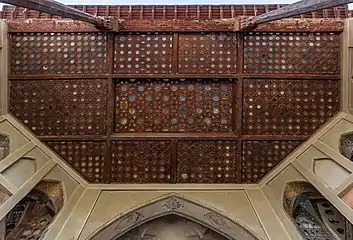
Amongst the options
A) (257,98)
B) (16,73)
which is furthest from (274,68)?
(16,73)

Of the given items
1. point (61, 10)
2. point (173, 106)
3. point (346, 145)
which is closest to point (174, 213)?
point (173, 106)

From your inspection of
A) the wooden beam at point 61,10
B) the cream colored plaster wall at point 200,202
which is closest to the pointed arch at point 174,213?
the cream colored plaster wall at point 200,202

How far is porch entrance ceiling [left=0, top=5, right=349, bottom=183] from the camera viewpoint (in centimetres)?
369

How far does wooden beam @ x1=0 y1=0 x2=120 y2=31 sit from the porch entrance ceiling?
176mm

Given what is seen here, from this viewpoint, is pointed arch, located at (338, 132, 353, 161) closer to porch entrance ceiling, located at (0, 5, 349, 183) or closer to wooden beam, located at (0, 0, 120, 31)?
porch entrance ceiling, located at (0, 5, 349, 183)

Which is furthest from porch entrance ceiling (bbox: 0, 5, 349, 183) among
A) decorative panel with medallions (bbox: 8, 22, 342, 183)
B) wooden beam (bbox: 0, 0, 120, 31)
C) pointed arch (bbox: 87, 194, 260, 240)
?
pointed arch (bbox: 87, 194, 260, 240)

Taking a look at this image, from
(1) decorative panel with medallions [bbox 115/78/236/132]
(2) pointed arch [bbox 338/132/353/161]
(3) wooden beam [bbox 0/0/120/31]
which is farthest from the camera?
(1) decorative panel with medallions [bbox 115/78/236/132]

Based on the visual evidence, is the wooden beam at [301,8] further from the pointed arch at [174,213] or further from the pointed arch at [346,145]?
the pointed arch at [174,213]

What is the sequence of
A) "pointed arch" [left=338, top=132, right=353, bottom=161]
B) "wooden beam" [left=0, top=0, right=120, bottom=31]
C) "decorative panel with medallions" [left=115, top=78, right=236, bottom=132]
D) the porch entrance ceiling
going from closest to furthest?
1. "wooden beam" [left=0, top=0, right=120, bottom=31]
2. "pointed arch" [left=338, top=132, right=353, bottom=161]
3. the porch entrance ceiling
4. "decorative panel with medallions" [left=115, top=78, right=236, bottom=132]

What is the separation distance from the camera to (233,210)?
338 centimetres

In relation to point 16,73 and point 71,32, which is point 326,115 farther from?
point 16,73

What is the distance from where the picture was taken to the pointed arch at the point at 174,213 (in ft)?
10.6

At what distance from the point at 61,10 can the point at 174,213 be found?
2240 millimetres

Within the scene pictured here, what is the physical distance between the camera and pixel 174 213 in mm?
3486
